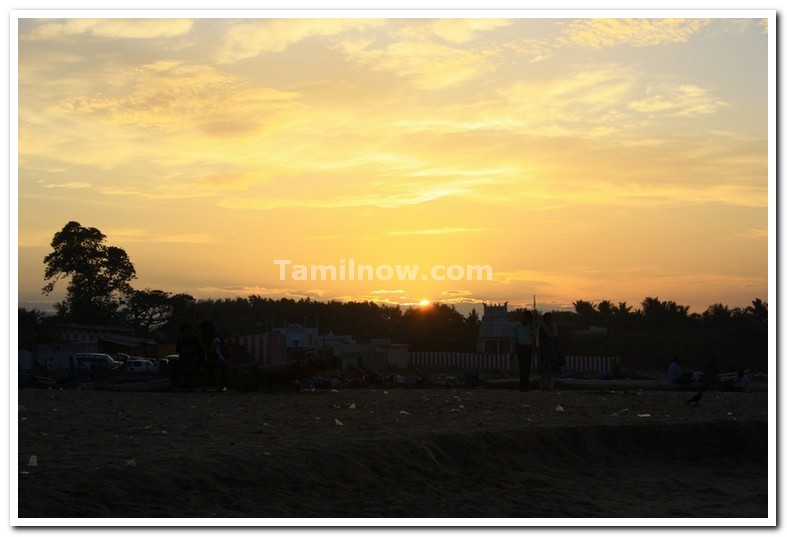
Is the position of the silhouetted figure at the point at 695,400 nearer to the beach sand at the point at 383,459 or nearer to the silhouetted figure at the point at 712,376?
the beach sand at the point at 383,459

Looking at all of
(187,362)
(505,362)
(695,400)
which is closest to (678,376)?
(695,400)

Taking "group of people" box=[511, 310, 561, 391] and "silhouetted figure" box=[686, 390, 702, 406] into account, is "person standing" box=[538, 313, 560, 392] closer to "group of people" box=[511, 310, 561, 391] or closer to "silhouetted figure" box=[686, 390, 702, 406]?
"group of people" box=[511, 310, 561, 391]

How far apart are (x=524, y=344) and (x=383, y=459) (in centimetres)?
989

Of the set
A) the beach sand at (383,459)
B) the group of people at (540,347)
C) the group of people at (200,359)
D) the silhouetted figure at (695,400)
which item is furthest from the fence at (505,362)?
the beach sand at (383,459)

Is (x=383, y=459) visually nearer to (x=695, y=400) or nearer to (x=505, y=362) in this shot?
(x=695, y=400)

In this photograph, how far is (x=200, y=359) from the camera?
17453 mm

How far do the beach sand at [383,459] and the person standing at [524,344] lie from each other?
10.5 ft

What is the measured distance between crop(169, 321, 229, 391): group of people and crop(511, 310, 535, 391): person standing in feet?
19.1

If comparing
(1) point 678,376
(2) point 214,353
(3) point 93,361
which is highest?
(2) point 214,353

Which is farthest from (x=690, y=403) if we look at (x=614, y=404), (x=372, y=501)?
(x=372, y=501)

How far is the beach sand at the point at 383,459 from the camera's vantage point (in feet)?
25.5

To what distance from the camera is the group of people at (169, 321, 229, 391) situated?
672 inches
